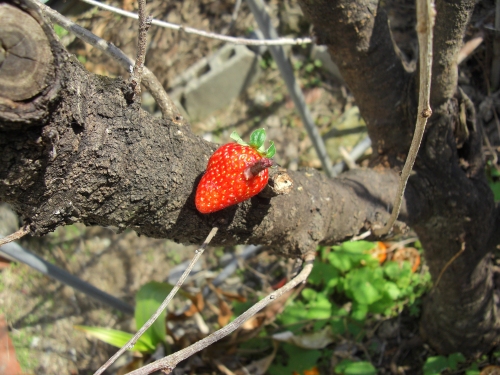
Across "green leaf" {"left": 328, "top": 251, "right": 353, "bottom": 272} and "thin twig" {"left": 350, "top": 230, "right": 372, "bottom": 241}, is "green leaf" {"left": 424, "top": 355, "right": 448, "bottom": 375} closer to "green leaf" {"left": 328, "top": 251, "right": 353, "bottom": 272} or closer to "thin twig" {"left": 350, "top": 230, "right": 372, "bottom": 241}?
"green leaf" {"left": 328, "top": 251, "right": 353, "bottom": 272}

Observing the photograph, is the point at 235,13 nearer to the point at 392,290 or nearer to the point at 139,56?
the point at 392,290

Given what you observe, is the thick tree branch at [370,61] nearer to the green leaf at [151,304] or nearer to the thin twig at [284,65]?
the thin twig at [284,65]

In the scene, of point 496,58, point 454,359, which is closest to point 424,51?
point 454,359

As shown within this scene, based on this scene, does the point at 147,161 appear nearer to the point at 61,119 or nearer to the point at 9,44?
the point at 61,119

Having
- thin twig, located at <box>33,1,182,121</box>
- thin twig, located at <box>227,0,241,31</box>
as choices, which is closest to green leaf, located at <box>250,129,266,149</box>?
thin twig, located at <box>33,1,182,121</box>

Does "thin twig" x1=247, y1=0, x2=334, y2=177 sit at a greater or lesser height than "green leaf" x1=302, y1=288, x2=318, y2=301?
greater

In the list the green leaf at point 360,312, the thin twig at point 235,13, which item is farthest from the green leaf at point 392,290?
the thin twig at point 235,13
